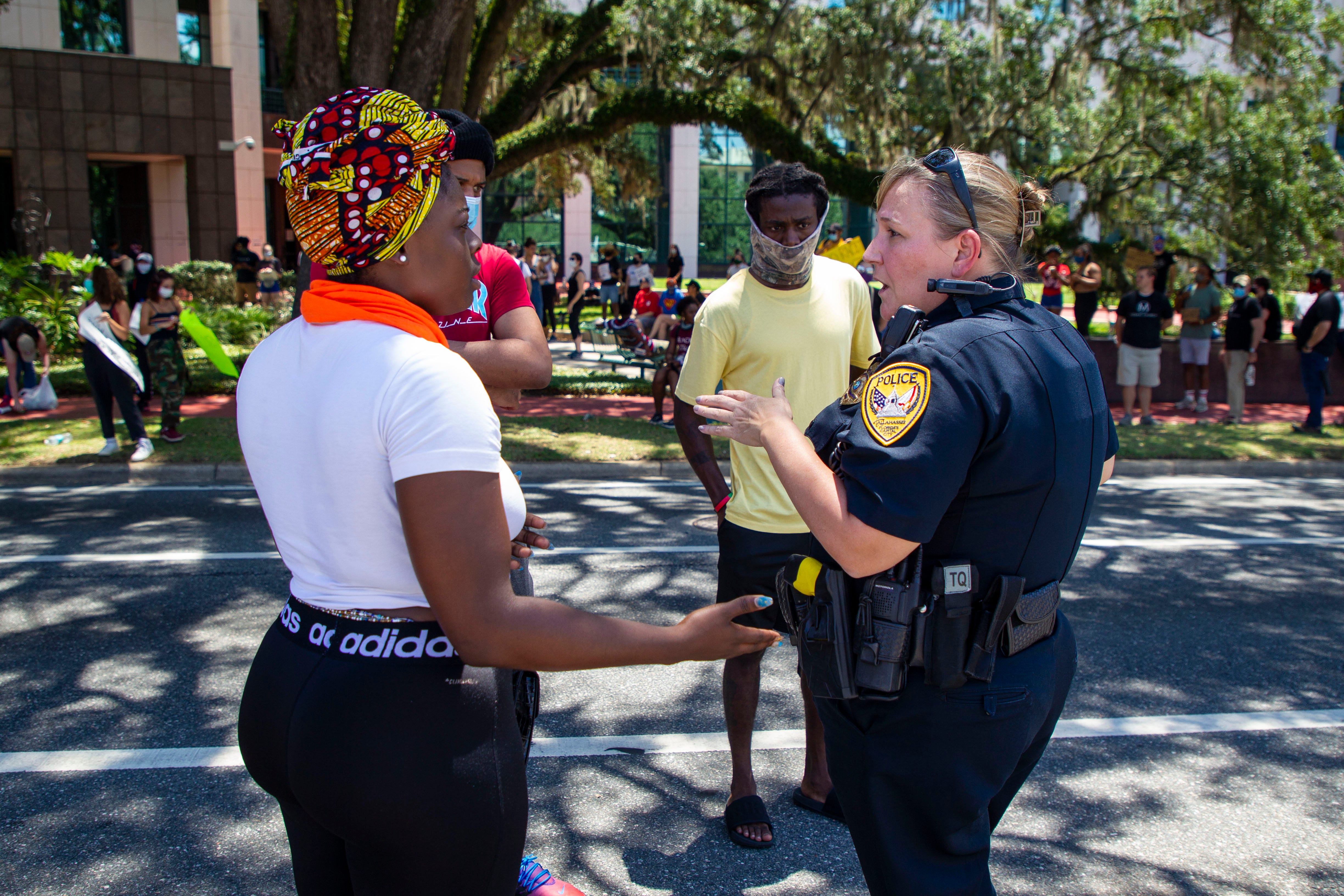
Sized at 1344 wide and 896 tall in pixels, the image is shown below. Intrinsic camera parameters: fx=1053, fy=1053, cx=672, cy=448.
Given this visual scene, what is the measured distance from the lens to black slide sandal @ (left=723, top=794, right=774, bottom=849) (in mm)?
3369

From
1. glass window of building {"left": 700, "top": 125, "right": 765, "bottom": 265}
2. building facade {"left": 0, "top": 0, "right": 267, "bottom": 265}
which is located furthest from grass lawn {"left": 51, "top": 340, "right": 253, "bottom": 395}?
glass window of building {"left": 700, "top": 125, "right": 765, "bottom": 265}

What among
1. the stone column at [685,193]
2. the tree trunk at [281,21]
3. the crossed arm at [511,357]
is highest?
the stone column at [685,193]

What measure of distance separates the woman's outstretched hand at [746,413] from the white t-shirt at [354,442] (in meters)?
0.53

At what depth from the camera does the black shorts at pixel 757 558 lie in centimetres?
332

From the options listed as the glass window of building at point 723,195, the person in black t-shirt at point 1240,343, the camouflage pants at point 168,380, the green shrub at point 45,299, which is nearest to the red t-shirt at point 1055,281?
the person in black t-shirt at point 1240,343

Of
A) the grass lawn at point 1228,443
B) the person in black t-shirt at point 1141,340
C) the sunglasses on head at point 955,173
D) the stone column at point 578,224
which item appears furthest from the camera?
the stone column at point 578,224

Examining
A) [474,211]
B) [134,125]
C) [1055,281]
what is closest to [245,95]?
[134,125]

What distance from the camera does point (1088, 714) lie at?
175 inches

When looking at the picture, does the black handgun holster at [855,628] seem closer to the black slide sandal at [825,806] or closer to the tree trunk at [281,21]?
the black slide sandal at [825,806]

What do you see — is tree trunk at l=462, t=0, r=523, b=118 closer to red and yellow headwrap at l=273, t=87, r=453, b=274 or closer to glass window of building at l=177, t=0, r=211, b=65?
red and yellow headwrap at l=273, t=87, r=453, b=274

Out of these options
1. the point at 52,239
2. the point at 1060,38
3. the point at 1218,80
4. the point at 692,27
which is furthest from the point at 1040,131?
the point at 52,239

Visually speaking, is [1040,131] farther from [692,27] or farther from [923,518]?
[923,518]

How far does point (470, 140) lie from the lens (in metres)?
2.78

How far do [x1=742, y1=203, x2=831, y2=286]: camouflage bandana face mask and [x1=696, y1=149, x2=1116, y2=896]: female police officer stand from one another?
132 centimetres
